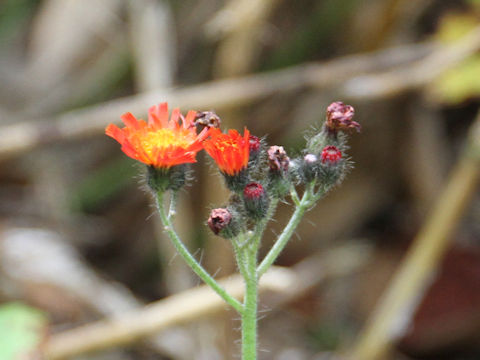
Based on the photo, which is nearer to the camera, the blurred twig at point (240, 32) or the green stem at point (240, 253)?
the green stem at point (240, 253)

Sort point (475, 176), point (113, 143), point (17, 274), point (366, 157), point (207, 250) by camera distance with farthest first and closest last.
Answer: point (113, 143), point (366, 157), point (207, 250), point (17, 274), point (475, 176)

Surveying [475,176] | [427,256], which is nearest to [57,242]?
[427,256]

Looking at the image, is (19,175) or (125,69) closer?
(125,69)

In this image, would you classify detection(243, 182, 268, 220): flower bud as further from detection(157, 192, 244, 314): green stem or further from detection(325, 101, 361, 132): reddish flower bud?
detection(325, 101, 361, 132): reddish flower bud

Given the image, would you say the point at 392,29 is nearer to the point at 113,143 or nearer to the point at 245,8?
the point at 245,8

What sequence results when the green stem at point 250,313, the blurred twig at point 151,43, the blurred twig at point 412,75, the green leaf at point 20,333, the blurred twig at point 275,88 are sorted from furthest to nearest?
the blurred twig at point 151,43 < the blurred twig at point 275,88 < the blurred twig at point 412,75 < the green leaf at point 20,333 < the green stem at point 250,313

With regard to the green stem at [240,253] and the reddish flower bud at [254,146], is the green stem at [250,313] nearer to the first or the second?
the green stem at [240,253]

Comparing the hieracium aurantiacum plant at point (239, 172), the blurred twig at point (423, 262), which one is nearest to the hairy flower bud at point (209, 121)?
the hieracium aurantiacum plant at point (239, 172)
